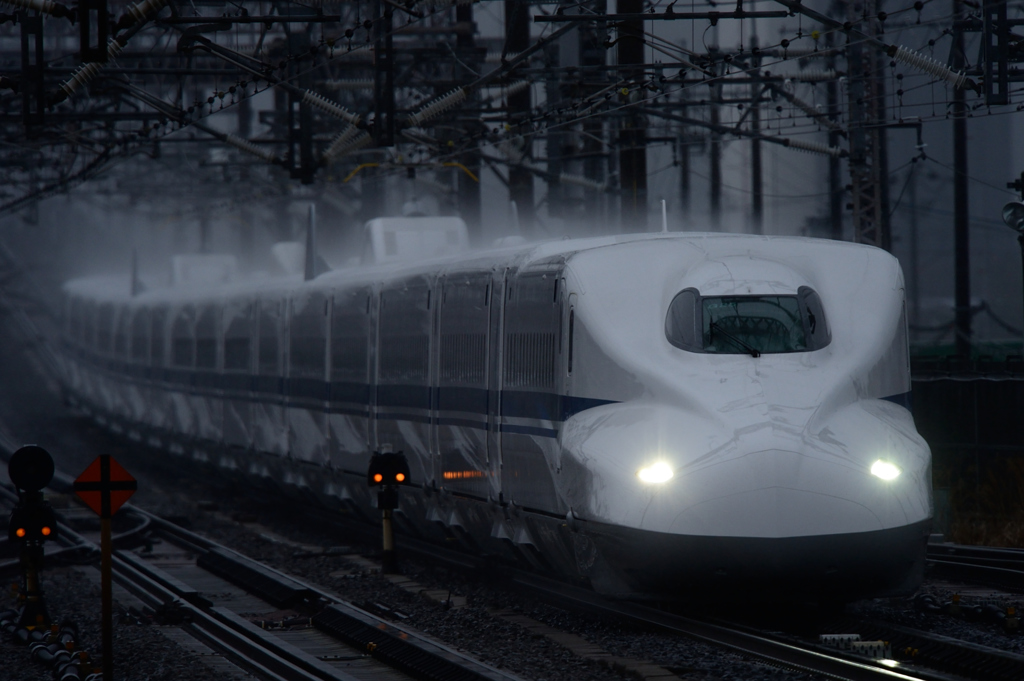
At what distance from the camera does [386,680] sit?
448 inches

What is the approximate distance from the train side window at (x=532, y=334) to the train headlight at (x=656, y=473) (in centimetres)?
186

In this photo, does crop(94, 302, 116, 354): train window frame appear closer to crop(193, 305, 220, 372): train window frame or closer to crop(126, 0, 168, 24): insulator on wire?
crop(193, 305, 220, 372): train window frame

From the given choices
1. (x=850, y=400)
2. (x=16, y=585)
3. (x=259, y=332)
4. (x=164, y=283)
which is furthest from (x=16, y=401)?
(x=850, y=400)

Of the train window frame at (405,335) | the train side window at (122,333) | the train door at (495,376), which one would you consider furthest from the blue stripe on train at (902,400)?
the train side window at (122,333)

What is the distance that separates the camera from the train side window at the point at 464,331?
1488 centimetres

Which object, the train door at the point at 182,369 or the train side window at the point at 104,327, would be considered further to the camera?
the train side window at the point at 104,327

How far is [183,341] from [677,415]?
21.2 meters

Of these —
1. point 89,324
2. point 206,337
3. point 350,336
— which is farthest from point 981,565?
point 89,324

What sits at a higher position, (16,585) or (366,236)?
(366,236)

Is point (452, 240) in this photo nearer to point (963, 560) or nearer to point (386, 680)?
→ point (963, 560)

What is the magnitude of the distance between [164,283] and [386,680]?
109 feet

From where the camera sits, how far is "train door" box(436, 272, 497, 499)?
14812 millimetres

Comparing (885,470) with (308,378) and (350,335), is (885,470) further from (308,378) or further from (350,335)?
(308,378)

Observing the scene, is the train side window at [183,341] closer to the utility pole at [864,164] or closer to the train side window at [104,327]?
the train side window at [104,327]
